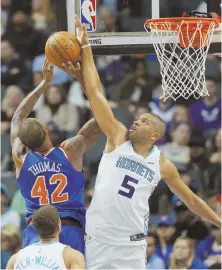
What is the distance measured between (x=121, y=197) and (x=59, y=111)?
398 centimetres

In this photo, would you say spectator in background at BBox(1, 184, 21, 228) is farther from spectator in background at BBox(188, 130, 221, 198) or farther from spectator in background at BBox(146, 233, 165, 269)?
spectator in background at BBox(188, 130, 221, 198)

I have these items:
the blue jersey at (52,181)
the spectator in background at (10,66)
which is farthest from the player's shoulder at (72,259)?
the spectator in background at (10,66)

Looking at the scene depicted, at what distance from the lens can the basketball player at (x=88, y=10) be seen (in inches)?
247

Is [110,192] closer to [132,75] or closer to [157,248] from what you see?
[157,248]

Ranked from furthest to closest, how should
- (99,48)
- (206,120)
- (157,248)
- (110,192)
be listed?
(206,120)
(157,248)
(99,48)
(110,192)

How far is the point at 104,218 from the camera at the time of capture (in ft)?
18.0

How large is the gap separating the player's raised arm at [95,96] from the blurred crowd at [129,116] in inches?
116

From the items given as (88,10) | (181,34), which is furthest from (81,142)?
(181,34)

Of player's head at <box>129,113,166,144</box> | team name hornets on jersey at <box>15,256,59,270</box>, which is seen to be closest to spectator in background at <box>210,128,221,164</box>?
player's head at <box>129,113,166,144</box>

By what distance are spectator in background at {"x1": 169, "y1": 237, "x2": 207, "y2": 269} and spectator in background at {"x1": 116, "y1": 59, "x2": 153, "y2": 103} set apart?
6.45ft

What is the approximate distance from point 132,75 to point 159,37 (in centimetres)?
317

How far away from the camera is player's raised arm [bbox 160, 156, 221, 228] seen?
570 cm

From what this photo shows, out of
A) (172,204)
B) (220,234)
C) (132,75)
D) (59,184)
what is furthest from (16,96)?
(59,184)

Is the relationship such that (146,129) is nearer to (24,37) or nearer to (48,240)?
(48,240)
